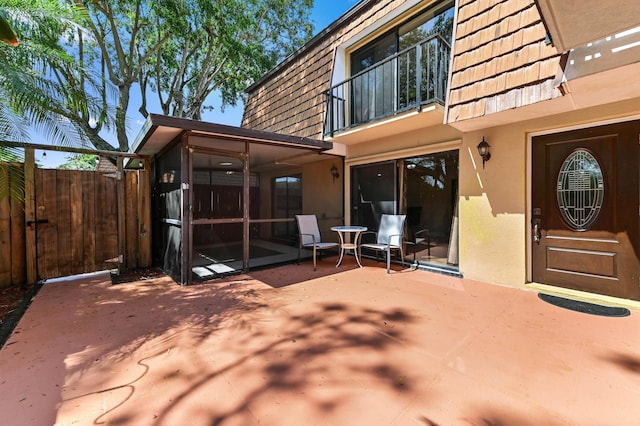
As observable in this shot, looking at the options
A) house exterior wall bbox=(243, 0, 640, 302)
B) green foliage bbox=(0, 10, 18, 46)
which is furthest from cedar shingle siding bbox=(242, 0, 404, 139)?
green foliage bbox=(0, 10, 18, 46)

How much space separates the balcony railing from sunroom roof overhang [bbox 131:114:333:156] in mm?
1115

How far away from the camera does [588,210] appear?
3.44 m

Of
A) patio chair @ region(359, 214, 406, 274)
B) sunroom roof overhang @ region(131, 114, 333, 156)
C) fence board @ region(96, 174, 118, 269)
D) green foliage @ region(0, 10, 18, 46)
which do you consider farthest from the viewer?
patio chair @ region(359, 214, 406, 274)

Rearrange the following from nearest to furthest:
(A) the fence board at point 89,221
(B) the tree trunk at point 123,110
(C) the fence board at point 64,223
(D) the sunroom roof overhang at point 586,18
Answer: (D) the sunroom roof overhang at point 586,18 → (C) the fence board at point 64,223 → (A) the fence board at point 89,221 → (B) the tree trunk at point 123,110

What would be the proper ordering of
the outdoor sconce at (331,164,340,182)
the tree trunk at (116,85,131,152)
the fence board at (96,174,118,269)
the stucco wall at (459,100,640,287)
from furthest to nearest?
the tree trunk at (116,85,131,152)
the outdoor sconce at (331,164,340,182)
the fence board at (96,174,118,269)
the stucco wall at (459,100,640,287)

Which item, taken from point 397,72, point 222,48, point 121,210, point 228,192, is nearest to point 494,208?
point 397,72

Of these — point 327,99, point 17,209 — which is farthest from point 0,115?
point 327,99

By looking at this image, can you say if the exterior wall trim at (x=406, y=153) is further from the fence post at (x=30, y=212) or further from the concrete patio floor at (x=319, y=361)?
the fence post at (x=30, y=212)

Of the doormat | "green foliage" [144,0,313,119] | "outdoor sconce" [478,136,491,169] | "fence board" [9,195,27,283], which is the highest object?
"green foliage" [144,0,313,119]

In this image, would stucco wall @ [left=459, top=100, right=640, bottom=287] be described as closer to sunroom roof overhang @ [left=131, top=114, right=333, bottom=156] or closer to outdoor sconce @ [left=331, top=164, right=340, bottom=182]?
sunroom roof overhang @ [left=131, top=114, right=333, bottom=156]

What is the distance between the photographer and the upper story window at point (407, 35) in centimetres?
490

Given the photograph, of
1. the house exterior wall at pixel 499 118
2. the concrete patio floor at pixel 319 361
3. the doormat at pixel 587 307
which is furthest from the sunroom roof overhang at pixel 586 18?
Answer: the doormat at pixel 587 307

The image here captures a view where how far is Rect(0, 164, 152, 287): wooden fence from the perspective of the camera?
13.6ft

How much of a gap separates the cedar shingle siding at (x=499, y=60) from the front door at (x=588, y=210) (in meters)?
0.95
